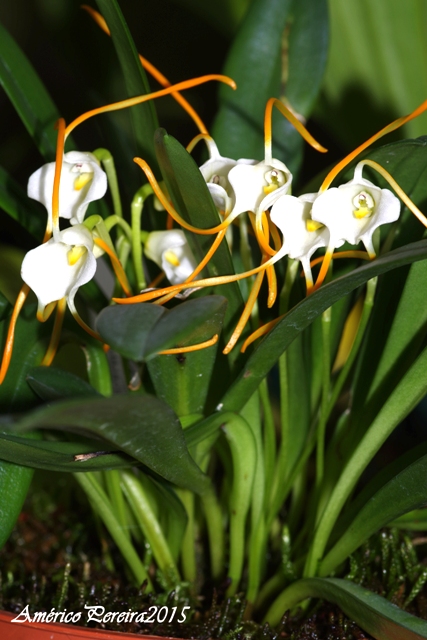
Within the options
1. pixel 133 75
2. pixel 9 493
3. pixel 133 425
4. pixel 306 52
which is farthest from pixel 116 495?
pixel 306 52

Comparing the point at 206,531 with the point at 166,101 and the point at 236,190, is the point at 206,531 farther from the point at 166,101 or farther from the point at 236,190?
the point at 166,101

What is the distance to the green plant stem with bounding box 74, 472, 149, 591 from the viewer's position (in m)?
0.46

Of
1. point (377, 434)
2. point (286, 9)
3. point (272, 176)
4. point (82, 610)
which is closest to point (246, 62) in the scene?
point (286, 9)

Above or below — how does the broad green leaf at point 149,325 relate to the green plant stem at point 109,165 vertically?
below

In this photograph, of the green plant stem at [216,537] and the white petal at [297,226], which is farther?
the green plant stem at [216,537]

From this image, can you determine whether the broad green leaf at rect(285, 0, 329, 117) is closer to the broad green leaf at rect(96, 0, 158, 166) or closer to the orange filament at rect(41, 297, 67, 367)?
the broad green leaf at rect(96, 0, 158, 166)

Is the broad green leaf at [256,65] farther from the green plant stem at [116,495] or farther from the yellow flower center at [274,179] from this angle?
the green plant stem at [116,495]

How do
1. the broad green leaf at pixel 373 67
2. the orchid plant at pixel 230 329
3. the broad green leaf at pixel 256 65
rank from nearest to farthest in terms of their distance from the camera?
1. the orchid plant at pixel 230 329
2. the broad green leaf at pixel 256 65
3. the broad green leaf at pixel 373 67

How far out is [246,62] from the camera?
0.58 metres

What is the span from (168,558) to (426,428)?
43 cm

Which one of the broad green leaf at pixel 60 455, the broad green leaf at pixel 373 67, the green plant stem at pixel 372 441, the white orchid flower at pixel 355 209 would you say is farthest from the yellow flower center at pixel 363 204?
the broad green leaf at pixel 373 67

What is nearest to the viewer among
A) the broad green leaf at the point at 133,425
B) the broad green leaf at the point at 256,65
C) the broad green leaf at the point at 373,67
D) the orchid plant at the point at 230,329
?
the broad green leaf at the point at 133,425

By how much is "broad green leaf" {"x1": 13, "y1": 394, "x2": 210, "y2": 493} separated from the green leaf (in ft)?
0.88

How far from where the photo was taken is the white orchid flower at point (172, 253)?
421mm
